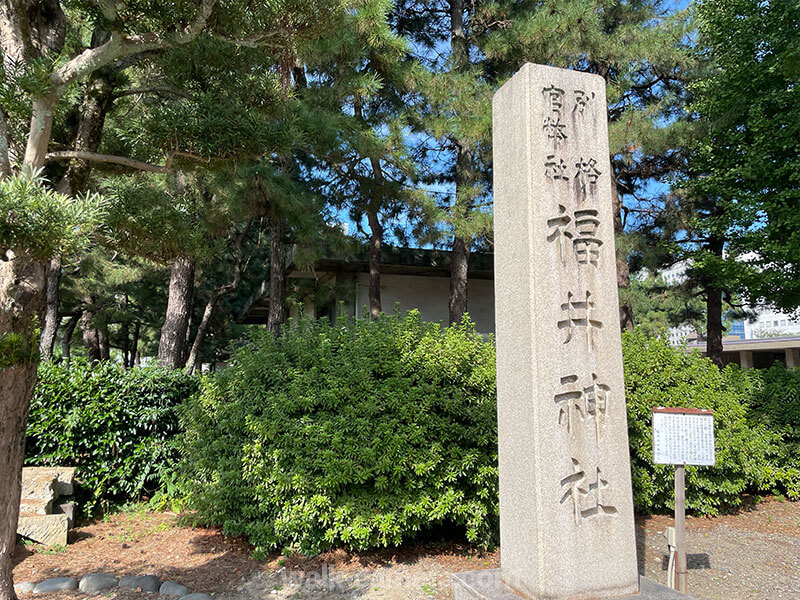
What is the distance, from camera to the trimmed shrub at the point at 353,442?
4.47m

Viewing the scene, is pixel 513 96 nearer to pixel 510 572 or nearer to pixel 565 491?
pixel 565 491

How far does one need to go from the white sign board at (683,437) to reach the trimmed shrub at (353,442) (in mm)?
1410

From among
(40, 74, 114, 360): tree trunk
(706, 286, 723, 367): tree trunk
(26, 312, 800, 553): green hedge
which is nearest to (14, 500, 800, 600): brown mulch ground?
(26, 312, 800, 553): green hedge

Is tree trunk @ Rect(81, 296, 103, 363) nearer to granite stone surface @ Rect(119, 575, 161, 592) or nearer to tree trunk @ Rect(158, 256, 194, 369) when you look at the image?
tree trunk @ Rect(158, 256, 194, 369)

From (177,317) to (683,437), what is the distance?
9168mm

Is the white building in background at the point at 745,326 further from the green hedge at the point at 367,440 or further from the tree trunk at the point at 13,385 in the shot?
the tree trunk at the point at 13,385

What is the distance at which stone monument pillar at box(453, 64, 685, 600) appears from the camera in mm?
3070

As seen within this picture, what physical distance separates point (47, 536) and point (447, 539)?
12.4 feet

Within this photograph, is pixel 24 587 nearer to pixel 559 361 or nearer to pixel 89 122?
pixel 89 122

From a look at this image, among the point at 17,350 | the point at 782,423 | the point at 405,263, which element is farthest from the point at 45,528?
the point at 405,263

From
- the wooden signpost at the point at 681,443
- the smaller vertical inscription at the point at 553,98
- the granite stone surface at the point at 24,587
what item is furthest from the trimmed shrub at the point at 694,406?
the granite stone surface at the point at 24,587

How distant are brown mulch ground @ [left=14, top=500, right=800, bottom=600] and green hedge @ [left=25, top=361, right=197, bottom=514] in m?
0.53

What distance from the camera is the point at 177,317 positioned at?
34.1 ft

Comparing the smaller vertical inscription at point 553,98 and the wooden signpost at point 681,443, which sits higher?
the smaller vertical inscription at point 553,98
